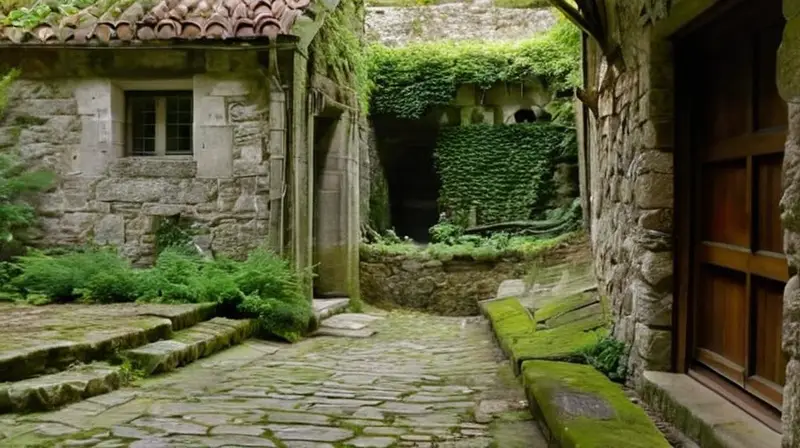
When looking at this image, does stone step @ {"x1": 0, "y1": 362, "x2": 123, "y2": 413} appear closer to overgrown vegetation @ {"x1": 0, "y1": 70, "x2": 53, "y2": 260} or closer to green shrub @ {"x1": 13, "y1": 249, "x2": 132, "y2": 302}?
green shrub @ {"x1": 13, "y1": 249, "x2": 132, "y2": 302}

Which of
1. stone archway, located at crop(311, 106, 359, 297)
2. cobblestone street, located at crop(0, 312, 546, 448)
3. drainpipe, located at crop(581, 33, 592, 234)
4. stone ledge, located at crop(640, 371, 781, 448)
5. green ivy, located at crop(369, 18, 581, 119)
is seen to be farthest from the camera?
green ivy, located at crop(369, 18, 581, 119)

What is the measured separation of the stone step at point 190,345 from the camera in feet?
16.2

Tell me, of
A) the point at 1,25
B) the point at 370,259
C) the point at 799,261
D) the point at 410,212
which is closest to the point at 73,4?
the point at 1,25

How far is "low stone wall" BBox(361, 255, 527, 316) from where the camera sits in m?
11.3

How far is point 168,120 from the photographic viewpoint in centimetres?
815

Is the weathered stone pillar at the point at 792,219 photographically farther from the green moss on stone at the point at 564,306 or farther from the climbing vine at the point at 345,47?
the climbing vine at the point at 345,47

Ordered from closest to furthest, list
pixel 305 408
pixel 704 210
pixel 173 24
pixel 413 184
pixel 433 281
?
pixel 704 210 → pixel 305 408 → pixel 173 24 → pixel 433 281 → pixel 413 184

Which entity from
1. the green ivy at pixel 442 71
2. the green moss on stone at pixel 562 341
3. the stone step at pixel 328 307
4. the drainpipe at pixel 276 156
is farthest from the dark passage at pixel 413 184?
the green moss on stone at pixel 562 341

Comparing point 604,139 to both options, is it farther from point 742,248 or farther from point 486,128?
point 486,128

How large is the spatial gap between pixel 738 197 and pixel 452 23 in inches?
533

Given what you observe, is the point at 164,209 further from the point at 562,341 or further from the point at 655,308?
the point at 655,308

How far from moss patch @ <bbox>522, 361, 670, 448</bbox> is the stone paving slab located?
2.83 meters

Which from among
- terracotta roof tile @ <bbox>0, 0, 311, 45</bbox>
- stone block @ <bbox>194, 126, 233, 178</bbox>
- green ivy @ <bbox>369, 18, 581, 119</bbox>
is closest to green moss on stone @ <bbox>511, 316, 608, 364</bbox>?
stone block @ <bbox>194, 126, 233, 178</bbox>

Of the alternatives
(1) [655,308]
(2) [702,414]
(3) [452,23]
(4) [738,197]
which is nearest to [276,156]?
(1) [655,308]
